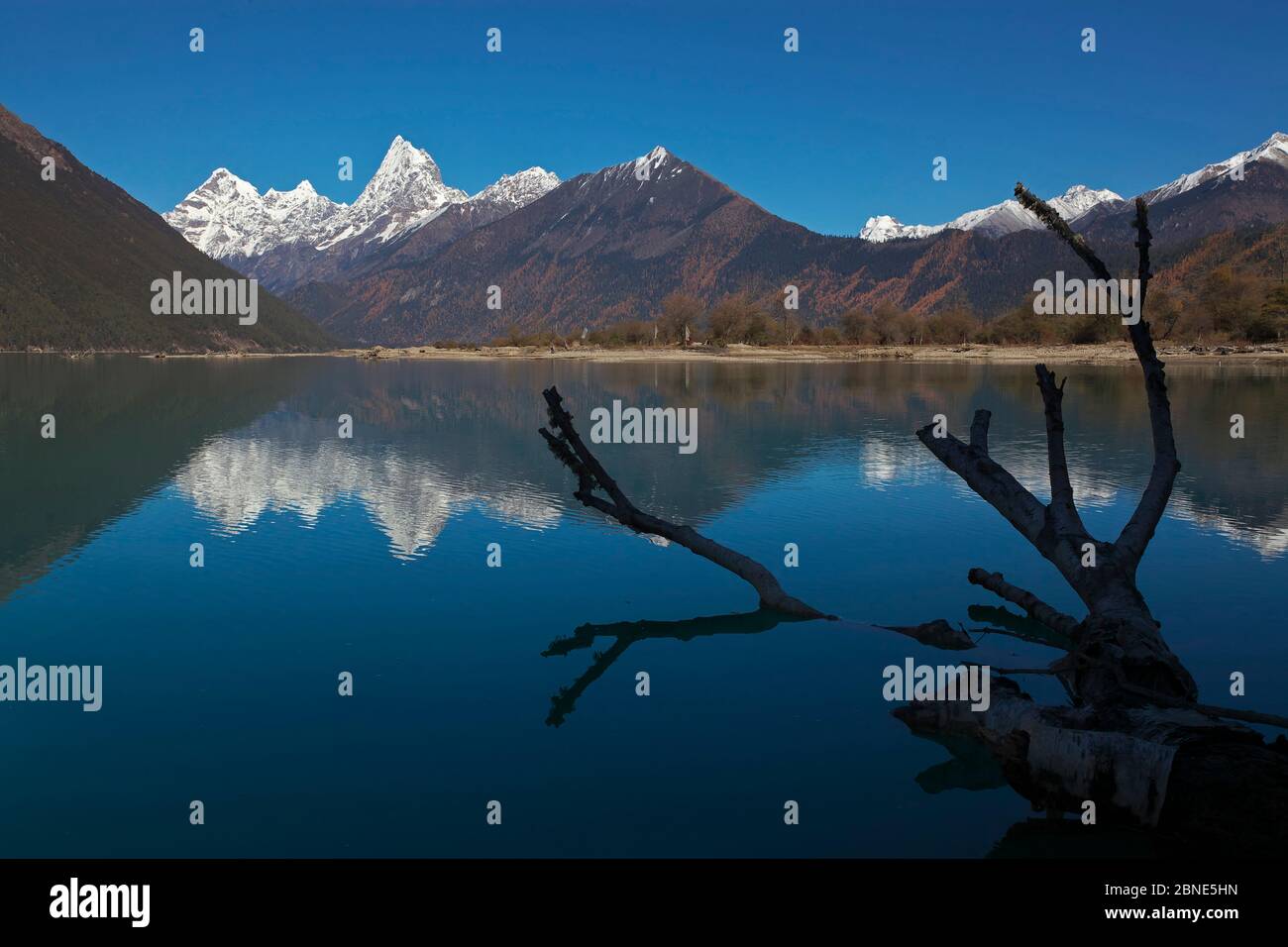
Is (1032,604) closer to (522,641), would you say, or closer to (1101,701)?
(1101,701)

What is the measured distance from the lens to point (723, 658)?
45.0ft

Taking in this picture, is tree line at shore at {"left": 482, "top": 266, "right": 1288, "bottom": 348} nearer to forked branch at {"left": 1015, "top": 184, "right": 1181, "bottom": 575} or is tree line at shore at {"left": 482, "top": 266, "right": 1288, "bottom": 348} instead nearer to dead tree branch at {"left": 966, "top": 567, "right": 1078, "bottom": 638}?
dead tree branch at {"left": 966, "top": 567, "right": 1078, "bottom": 638}

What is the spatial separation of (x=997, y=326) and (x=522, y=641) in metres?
157

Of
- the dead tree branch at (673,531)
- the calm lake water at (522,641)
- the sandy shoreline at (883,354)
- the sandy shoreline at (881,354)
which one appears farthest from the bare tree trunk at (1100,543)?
the sandy shoreline at (881,354)

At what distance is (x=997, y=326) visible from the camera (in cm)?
15750

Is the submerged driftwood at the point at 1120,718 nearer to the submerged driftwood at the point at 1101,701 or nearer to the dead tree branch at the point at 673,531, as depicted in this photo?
the submerged driftwood at the point at 1101,701

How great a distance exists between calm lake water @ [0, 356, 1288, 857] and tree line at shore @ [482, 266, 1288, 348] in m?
104

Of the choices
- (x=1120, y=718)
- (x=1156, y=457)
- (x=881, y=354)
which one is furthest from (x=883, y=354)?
(x=1120, y=718)

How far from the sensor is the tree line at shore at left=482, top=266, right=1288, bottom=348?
4852 inches

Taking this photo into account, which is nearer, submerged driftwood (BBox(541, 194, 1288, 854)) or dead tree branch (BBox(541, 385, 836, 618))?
submerged driftwood (BBox(541, 194, 1288, 854))

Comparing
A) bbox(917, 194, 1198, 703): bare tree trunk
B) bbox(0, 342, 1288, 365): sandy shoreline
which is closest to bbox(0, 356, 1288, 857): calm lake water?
bbox(917, 194, 1198, 703): bare tree trunk
